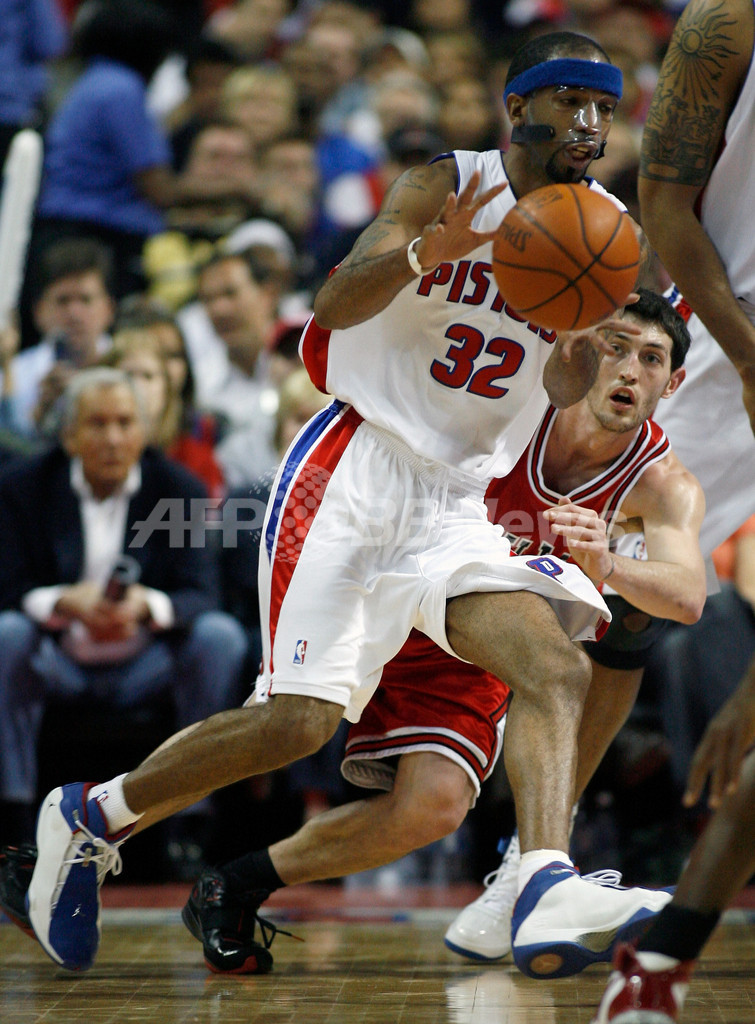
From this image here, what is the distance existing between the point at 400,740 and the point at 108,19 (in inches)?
282

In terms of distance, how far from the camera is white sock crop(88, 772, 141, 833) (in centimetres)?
389

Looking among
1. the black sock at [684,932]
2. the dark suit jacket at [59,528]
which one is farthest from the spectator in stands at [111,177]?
the black sock at [684,932]

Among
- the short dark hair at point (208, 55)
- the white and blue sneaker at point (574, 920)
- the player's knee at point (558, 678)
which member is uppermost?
the short dark hair at point (208, 55)

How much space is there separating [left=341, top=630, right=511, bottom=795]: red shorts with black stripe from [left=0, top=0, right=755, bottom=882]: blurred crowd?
3.44 feet

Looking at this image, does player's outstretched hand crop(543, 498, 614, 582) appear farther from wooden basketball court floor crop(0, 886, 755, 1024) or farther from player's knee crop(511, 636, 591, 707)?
wooden basketball court floor crop(0, 886, 755, 1024)

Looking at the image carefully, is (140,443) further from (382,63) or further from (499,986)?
(382,63)

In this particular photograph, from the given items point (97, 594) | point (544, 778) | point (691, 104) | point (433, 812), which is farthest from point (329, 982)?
point (691, 104)

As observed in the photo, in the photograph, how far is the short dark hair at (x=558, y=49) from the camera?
378 cm

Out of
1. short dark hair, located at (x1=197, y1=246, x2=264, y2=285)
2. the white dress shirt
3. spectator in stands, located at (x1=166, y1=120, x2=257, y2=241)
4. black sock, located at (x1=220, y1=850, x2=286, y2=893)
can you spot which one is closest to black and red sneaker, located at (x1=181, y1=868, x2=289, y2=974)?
black sock, located at (x1=220, y1=850, x2=286, y2=893)

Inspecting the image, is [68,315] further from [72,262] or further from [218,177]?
[218,177]

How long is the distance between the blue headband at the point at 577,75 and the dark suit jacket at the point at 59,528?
279 centimetres

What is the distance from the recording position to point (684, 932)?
2.54 metres

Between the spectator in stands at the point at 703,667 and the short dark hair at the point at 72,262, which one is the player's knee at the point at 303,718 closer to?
the spectator in stands at the point at 703,667

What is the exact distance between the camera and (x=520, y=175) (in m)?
3.84
